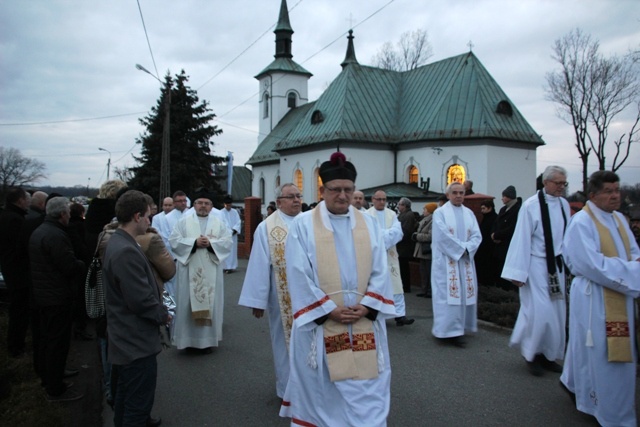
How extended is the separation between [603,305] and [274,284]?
2.84 metres

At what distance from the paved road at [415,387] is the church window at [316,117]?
27068 mm

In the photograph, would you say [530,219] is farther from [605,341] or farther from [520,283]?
[605,341]

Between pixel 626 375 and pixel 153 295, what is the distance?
3680 millimetres

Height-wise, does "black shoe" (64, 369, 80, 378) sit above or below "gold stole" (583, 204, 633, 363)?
below

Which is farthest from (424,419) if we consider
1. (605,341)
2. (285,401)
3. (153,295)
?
(153,295)

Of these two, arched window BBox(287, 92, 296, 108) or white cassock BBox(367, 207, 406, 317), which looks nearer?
white cassock BBox(367, 207, 406, 317)

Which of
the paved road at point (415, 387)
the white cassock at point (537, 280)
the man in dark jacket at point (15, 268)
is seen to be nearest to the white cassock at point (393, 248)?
the paved road at point (415, 387)

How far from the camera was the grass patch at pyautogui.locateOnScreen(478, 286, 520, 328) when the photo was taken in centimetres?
737

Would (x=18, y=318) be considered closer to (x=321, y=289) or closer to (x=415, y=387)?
(x=321, y=289)

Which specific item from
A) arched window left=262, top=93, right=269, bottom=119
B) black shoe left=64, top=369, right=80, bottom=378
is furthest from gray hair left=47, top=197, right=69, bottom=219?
arched window left=262, top=93, right=269, bottom=119

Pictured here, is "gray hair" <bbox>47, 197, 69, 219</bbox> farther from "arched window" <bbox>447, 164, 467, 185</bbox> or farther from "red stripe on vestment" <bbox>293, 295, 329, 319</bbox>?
"arched window" <bbox>447, 164, 467, 185</bbox>

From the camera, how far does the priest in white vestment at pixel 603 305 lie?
3.87 meters

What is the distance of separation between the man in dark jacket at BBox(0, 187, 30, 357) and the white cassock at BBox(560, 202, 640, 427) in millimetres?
5939

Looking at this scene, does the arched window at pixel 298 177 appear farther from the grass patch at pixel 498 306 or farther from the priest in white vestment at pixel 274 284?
the priest in white vestment at pixel 274 284
